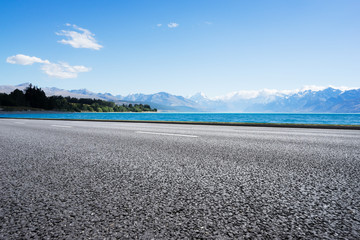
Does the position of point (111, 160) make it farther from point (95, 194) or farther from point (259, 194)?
point (259, 194)

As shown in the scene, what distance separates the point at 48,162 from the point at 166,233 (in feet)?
9.79

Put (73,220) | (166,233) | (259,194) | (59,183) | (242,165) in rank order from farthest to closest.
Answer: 1. (242,165)
2. (59,183)
3. (259,194)
4. (73,220)
5. (166,233)

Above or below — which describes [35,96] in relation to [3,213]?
above

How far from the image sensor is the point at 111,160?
12.0ft

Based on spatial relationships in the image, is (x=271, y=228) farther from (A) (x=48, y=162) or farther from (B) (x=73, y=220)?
(A) (x=48, y=162)

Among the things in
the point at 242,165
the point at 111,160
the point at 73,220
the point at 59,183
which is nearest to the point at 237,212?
the point at 73,220

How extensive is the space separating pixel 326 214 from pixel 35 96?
12544cm

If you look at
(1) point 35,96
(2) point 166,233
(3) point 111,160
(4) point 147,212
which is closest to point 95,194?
(4) point 147,212

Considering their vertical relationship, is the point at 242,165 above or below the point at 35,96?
below

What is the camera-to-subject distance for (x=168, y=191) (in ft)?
7.19

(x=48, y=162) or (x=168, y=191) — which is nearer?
(x=168, y=191)

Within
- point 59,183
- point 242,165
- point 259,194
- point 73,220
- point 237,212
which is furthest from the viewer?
point 242,165

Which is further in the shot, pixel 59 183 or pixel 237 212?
pixel 59 183

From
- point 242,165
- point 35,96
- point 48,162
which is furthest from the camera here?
point 35,96
